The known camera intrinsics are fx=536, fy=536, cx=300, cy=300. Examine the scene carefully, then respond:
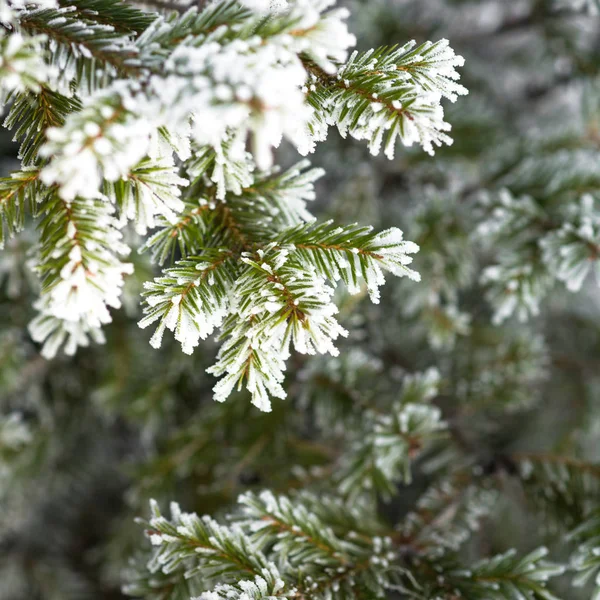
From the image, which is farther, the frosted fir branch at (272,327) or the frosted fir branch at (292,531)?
the frosted fir branch at (292,531)

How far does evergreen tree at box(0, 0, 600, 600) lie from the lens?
0.50 metres

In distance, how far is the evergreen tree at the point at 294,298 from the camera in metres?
0.50

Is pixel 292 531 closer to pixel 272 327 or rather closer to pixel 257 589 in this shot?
pixel 257 589

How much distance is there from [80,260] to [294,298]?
208 mm

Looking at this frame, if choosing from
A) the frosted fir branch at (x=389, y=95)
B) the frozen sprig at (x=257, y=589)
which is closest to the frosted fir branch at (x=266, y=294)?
the frosted fir branch at (x=389, y=95)

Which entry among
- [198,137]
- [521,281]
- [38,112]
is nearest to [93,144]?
[198,137]

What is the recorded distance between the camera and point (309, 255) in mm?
587

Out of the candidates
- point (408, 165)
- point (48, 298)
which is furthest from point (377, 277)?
point (408, 165)

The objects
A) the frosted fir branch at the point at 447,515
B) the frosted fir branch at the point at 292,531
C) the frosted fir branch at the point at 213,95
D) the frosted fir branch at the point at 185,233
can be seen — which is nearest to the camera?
the frosted fir branch at the point at 213,95

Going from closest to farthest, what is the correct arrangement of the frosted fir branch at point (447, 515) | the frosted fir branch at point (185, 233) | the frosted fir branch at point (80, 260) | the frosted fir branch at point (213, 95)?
the frosted fir branch at point (213, 95) → the frosted fir branch at point (80, 260) → the frosted fir branch at point (185, 233) → the frosted fir branch at point (447, 515)

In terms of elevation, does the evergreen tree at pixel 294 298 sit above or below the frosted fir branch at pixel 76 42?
below

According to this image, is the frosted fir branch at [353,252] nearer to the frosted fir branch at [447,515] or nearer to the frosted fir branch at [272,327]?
the frosted fir branch at [272,327]

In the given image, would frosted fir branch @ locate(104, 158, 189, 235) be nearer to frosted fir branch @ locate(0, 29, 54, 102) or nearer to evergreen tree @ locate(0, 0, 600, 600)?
evergreen tree @ locate(0, 0, 600, 600)

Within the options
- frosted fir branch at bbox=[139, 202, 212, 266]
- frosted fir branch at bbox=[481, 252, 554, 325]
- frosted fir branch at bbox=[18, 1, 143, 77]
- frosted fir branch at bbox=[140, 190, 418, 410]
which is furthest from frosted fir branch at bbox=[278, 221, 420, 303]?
frosted fir branch at bbox=[481, 252, 554, 325]
